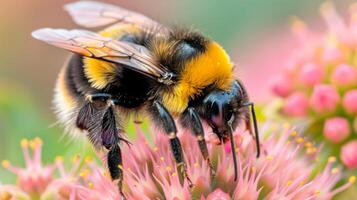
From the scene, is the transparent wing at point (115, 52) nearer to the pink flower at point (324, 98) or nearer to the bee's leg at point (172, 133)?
the bee's leg at point (172, 133)

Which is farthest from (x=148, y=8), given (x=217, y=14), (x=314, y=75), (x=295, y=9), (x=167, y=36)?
(x=167, y=36)

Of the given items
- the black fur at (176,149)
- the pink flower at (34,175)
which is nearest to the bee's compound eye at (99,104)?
the black fur at (176,149)

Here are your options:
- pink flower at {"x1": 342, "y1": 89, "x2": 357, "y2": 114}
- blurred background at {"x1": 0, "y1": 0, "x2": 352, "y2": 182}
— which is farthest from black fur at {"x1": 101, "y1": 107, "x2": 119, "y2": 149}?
blurred background at {"x1": 0, "y1": 0, "x2": 352, "y2": 182}

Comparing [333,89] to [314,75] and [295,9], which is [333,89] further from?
[295,9]

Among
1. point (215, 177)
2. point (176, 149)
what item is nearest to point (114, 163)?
point (176, 149)

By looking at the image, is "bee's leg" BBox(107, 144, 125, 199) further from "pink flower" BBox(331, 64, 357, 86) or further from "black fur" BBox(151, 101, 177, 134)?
"pink flower" BBox(331, 64, 357, 86)

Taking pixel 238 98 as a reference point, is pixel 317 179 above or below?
below
